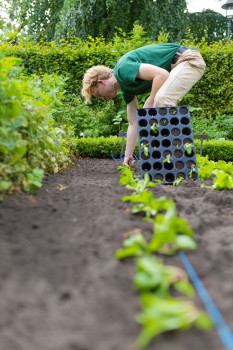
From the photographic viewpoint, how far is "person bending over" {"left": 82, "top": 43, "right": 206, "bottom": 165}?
2.90 m

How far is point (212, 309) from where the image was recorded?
34.1 inches

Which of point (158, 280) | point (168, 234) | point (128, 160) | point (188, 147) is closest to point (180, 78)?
point (188, 147)

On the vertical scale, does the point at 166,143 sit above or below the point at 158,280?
above

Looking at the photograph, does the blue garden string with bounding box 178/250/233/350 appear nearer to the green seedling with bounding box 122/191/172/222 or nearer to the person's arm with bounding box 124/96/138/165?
the green seedling with bounding box 122/191/172/222

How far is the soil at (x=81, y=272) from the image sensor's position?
0.77 m

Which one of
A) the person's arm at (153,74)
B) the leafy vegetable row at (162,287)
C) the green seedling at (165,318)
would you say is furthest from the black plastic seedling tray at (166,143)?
the green seedling at (165,318)

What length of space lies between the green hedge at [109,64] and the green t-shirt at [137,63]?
12.5ft

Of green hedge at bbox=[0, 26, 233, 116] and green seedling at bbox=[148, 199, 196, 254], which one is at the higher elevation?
green hedge at bbox=[0, 26, 233, 116]

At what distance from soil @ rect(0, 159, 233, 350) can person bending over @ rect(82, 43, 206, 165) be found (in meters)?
1.49

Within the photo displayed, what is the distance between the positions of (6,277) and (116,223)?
58 centimetres

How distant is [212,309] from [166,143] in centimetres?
219

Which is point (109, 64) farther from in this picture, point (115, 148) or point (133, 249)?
point (133, 249)

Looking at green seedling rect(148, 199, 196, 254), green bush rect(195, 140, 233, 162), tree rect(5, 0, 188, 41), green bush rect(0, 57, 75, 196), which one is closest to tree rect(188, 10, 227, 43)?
tree rect(5, 0, 188, 41)

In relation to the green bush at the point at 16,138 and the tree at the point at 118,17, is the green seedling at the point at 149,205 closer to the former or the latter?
the green bush at the point at 16,138
